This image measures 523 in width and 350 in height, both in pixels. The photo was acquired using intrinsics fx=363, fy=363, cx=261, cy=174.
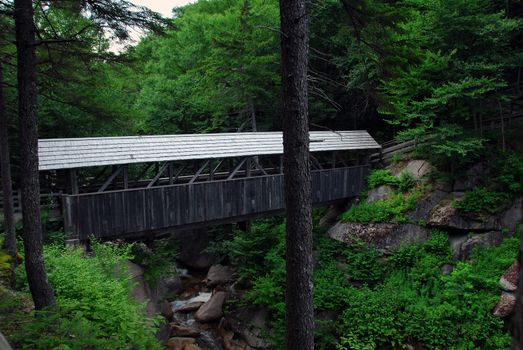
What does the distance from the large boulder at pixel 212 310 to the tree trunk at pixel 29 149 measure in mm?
7689

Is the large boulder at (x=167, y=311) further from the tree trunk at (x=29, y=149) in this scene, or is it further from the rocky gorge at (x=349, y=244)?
the tree trunk at (x=29, y=149)

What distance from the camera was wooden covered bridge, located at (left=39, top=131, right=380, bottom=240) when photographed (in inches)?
394

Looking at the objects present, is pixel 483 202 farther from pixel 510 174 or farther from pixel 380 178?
pixel 380 178

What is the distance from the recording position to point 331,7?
1661cm

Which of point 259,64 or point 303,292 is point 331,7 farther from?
point 303,292

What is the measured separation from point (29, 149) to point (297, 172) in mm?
4442

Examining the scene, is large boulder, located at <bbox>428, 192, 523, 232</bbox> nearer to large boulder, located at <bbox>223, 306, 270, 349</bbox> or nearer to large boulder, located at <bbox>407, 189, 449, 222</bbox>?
large boulder, located at <bbox>407, 189, 449, 222</bbox>

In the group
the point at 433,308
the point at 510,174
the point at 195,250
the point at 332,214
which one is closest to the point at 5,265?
the point at 195,250

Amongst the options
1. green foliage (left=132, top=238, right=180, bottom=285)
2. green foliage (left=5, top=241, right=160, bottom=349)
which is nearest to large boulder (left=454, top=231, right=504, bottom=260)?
green foliage (left=132, top=238, right=180, bottom=285)

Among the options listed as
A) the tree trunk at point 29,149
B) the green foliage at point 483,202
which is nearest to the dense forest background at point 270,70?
the tree trunk at point 29,149

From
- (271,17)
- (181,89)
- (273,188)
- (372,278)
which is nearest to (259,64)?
(271,17)

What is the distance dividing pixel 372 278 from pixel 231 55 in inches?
435

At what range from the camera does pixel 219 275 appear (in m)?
15.7

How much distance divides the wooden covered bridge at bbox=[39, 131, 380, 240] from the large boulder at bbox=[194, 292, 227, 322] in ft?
10.0
